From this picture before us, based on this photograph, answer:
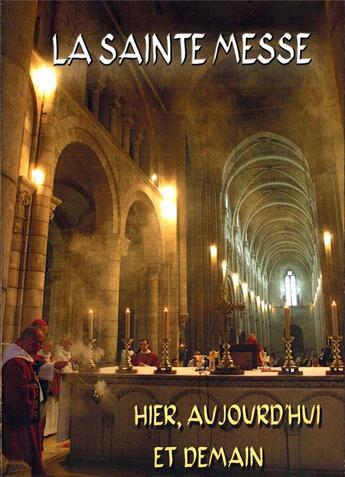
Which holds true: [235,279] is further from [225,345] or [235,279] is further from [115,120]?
[225,345]

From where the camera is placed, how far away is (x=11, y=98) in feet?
8.48

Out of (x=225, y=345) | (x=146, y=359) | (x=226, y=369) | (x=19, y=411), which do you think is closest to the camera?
(x=19, y=411)

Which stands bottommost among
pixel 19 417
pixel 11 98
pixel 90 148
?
pixel 19 417

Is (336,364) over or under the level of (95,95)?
under

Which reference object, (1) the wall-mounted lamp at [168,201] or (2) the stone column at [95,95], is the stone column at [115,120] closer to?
(2) the stone column at [95,95]

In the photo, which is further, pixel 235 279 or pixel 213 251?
pixel 235 279

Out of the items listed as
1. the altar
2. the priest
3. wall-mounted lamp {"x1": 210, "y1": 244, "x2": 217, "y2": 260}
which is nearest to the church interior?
wall-mounted lamp {"x1": 210, "y1": 244, "x2": 217, "y2": 260}

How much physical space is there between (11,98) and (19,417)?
2.36 metres

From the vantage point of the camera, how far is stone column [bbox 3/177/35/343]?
649 cm

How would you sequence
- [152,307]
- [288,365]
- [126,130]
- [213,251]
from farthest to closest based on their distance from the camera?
[213,251]
[152,307]
[126,130]
[288,365]

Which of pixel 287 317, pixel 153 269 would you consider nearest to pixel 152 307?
pixel 153 269

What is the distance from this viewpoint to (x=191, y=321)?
60.3 feet

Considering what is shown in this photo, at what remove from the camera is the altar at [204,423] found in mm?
4398

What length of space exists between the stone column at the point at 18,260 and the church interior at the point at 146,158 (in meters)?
0.03
